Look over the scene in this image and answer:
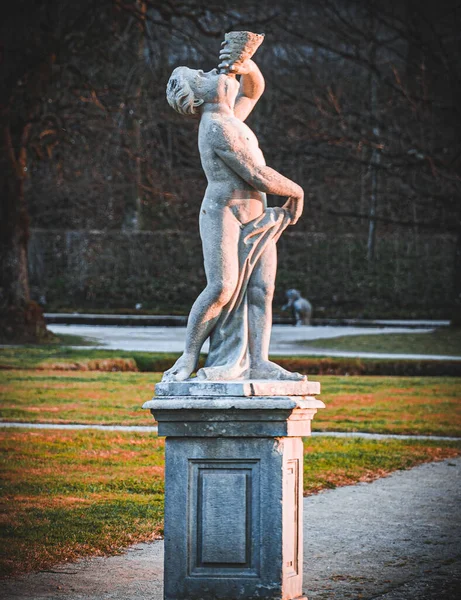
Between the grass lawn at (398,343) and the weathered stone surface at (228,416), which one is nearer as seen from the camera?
the weathered stone surface at (228,416)

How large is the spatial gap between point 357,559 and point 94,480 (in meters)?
3.56

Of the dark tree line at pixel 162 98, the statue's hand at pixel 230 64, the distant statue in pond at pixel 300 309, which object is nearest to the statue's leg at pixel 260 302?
the statue's hand at pixel 230 64

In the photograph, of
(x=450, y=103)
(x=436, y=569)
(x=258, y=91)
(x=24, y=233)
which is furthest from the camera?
(x=450, y=103)

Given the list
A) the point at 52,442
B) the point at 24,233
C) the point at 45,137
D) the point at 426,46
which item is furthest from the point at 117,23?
the point at 52,442

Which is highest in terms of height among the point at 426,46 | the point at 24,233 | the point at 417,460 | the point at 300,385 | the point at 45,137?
the point at 426,46

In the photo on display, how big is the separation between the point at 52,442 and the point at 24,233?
44.8ft

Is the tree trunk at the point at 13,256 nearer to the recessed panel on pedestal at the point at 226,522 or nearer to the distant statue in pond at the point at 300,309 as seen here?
the distant statue in pond at the point at 300,309

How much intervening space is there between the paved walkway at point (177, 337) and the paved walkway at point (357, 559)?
12.5 m

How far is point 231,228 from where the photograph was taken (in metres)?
6.14

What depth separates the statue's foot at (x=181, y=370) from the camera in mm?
6023

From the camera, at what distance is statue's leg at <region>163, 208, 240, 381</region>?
6.09 m

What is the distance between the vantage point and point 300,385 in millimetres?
5941

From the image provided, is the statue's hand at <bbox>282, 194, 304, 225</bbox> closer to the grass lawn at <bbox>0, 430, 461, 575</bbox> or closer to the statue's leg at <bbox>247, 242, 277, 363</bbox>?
the statue's leg at <bbox>247, 242, 277, 363</bbox>

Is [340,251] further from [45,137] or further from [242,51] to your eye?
[242,51]
